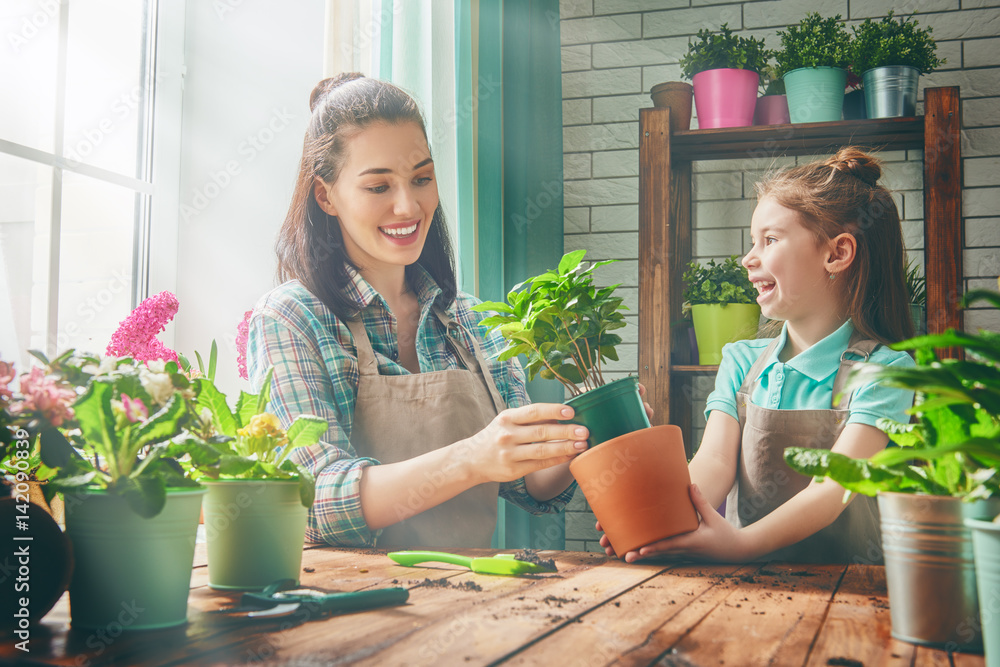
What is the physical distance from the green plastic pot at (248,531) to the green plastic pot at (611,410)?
1.27 ft

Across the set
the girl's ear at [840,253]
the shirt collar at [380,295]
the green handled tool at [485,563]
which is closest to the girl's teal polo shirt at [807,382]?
the girl's ear at [840,253]

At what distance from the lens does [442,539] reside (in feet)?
4.81

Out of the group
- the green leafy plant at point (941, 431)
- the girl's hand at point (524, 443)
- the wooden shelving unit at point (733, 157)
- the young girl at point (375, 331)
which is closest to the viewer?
the green leafy plant at point (941, 431)

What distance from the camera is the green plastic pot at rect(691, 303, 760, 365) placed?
2.21 m

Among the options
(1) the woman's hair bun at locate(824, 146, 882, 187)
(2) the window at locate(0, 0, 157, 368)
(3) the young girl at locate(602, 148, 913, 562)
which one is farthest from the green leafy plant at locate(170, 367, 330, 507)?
(1) the woman's hair bun at locate(824, 146, 882, 187)

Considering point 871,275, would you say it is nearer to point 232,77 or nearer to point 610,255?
point 610,255

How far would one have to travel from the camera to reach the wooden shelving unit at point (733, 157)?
80.7 inches

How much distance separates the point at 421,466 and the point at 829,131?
169 centimetres

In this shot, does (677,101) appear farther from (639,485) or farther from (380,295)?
(639,485)

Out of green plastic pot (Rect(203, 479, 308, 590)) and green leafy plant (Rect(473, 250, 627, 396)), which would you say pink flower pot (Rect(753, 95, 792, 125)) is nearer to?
green leafy plant (Rect(473, 250, 627, 396))

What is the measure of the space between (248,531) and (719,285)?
176 cm

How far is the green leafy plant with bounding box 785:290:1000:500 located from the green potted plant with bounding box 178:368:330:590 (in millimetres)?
527

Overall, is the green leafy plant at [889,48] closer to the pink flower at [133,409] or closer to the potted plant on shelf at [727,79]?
the potted plant on shelf at [727,79]

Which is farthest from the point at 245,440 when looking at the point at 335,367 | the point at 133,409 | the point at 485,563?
the point at 335,367
